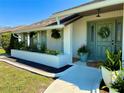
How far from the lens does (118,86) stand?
471cm

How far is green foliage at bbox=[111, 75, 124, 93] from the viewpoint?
461 centimetres

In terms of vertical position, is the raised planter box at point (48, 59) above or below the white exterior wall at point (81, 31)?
below

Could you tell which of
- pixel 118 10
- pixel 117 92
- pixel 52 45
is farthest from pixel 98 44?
pixel 117 92

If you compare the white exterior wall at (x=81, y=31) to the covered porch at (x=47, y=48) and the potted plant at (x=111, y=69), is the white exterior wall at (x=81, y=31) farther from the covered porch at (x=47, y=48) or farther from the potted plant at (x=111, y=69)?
the potted plant at (x=111, y=69)

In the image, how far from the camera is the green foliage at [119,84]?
4613 millimetres

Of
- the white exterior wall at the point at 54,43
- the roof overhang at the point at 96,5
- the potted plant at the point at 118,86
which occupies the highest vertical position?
the roof overhang at the point at 96,5

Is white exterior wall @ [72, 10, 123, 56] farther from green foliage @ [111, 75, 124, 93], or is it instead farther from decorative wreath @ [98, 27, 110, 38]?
green foliage @ [111, 75, 124, 93]

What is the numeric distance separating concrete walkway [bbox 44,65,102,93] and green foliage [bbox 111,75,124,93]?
2.28 feet

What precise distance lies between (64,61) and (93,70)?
236cm

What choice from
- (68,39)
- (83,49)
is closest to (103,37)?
(83,49)

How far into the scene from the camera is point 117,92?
4527 millimetres

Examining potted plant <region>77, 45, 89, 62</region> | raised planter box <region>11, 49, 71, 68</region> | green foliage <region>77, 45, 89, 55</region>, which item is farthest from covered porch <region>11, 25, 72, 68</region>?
green foliage <region>77, 45, 89, 55</region>

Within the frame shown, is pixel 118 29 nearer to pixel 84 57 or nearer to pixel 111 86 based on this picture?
pixel 84 57

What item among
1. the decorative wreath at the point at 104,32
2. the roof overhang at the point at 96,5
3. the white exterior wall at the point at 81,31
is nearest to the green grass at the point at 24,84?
the roof overhang at the point at 96,5
